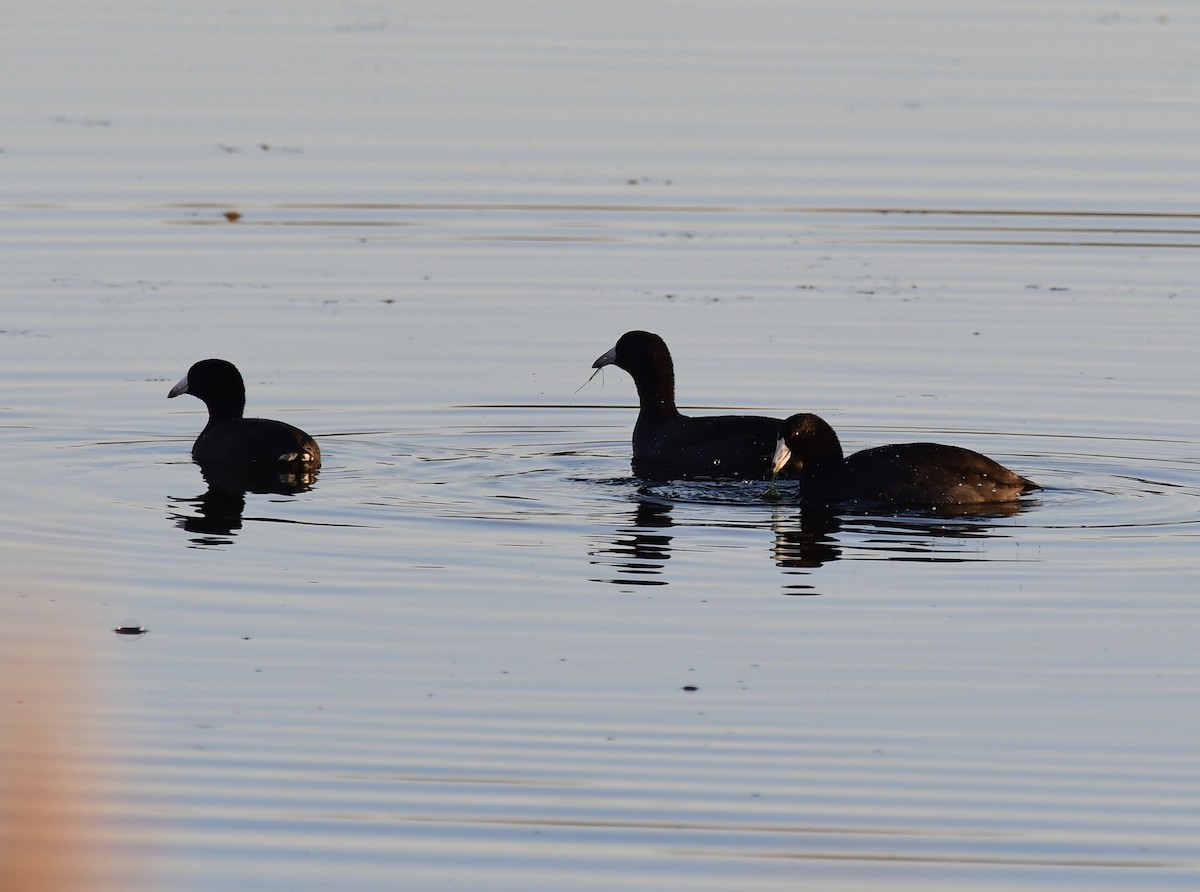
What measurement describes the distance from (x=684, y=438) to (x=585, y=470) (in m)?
0.60

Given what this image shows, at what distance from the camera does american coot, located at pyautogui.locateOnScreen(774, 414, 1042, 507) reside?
39.2ft

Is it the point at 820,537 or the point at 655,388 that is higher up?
the point at 655,388

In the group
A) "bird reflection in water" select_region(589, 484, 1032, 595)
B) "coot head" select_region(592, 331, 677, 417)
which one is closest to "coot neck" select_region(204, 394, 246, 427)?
"coot head" select_region(592, 331, 677, 417)

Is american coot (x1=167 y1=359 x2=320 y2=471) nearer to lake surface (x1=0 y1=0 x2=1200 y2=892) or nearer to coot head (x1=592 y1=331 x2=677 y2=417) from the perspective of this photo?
lake surface (x1=0 y1=0 x2=1200 y2=892)

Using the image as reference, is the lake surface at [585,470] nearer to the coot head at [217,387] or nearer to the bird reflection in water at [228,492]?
the bird reflection in water at [228,492]

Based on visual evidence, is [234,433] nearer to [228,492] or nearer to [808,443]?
[228,492]

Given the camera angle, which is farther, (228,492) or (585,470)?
(585,470)

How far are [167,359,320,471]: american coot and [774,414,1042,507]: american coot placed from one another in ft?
8.60

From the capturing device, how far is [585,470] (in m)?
13.2

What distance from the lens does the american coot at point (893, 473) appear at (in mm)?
11945

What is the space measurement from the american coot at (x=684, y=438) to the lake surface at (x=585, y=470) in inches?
8.3

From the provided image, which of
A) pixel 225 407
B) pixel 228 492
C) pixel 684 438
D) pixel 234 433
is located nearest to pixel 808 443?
pixel 684 438

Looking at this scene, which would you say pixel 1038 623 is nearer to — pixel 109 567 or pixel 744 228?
pixel 109 567

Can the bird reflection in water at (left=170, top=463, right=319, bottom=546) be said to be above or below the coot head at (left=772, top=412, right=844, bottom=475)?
below
